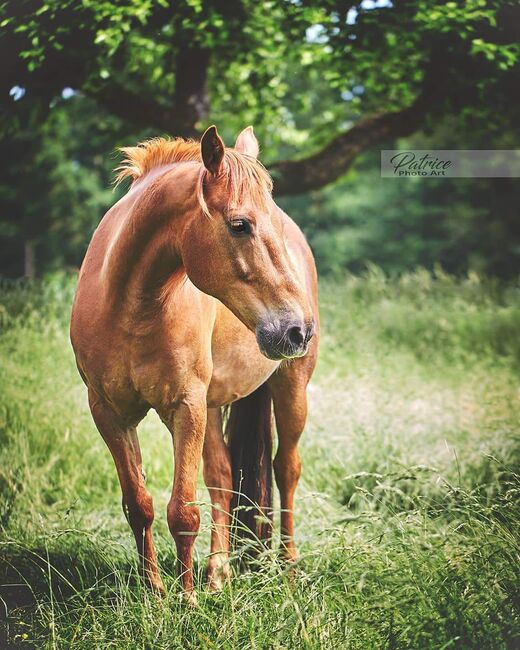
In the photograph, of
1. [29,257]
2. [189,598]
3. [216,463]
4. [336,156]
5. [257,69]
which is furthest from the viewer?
[29,257]

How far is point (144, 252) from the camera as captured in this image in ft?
10.2

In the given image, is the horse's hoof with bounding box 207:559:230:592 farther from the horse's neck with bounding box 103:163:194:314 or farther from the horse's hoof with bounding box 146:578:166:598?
the horse's neck with bounding box 103:163:194:314

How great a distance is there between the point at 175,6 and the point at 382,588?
3850 millimetres

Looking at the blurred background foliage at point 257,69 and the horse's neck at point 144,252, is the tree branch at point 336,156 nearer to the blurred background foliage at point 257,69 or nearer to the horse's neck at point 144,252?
the blurred background foliage at point 257,69

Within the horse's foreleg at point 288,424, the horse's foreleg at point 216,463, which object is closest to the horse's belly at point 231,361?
the horse's foreleg at point 216,463

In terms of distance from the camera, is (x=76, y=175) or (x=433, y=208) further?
(x=433, y=208)

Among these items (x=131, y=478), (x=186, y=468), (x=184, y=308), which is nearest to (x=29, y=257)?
(x=131, y=478)

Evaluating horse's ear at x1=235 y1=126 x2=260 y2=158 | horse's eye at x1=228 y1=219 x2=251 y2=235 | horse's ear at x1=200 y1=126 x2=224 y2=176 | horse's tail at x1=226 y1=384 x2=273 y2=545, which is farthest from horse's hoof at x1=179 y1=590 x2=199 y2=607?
horse's ear at x1=235 y1=126 x2=260 y2=158

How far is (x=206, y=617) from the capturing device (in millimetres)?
2775

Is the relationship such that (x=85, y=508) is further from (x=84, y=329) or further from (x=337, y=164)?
(x=337, y=164)

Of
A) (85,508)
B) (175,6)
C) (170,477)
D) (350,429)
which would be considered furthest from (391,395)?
(175,6)

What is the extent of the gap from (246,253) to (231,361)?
1004 mm

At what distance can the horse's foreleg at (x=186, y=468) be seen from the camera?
3125mm

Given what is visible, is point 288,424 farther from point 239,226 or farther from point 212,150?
point 212,150
